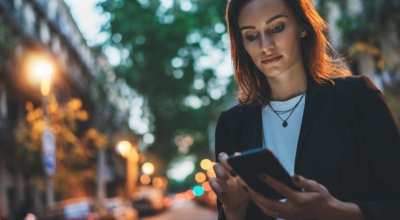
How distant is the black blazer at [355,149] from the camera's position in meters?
1.72

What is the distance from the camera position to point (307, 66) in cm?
209

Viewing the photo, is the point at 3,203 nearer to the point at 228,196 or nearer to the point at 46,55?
the point at 46,55

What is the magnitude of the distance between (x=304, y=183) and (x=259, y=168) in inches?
A: 5.2

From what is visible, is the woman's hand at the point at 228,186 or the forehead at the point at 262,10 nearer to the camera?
the woman's hand at the point at 228,186

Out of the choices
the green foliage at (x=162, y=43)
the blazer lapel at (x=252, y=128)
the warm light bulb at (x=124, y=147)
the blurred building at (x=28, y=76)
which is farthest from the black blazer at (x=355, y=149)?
the warm light bulb at (x=124, y=147)

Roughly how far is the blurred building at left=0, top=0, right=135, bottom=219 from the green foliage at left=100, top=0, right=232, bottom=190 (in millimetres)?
2060

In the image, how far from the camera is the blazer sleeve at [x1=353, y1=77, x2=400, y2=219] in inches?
65.3

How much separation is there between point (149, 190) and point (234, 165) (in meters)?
35.9

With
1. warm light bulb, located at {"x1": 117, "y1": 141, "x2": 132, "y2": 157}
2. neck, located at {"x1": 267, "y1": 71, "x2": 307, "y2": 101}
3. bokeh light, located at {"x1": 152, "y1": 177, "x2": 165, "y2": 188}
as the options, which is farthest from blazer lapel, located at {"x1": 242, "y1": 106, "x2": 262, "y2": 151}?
bokeh light, located at {"x1": 152, "y1": 177, "x2": 165, "y2": 188}

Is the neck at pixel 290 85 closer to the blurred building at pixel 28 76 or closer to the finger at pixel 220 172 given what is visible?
the finger at pixel 220 172

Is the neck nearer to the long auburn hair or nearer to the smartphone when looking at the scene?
the long auburn hair

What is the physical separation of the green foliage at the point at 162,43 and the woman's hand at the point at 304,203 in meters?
20.2

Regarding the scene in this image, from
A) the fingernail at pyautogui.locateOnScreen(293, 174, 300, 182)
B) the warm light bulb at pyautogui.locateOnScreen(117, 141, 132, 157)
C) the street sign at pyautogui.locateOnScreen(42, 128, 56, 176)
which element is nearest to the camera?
the fingernail at pyautogui.locateOnScreen(293, 174, 300, 182)

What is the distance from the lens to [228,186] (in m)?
1.69
